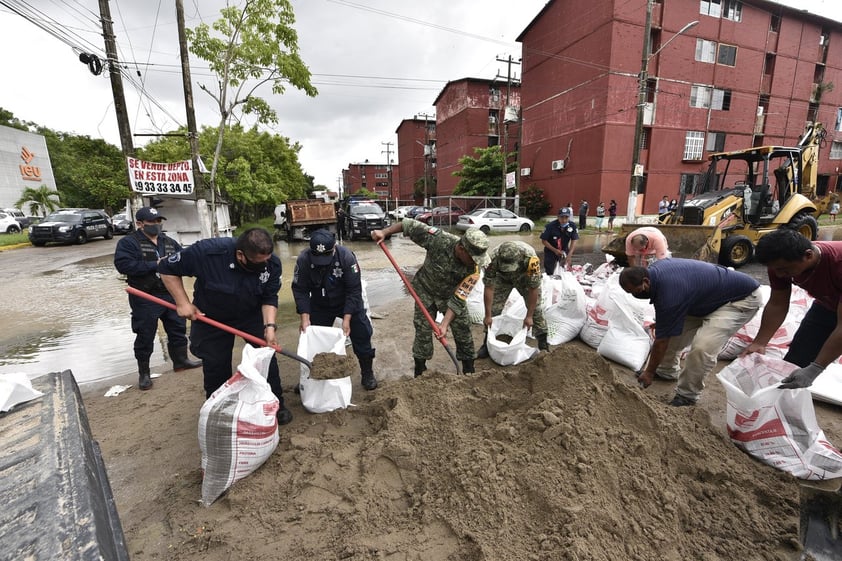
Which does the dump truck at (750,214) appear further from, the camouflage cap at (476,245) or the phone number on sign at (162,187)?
the phone number on sign at (162,187)

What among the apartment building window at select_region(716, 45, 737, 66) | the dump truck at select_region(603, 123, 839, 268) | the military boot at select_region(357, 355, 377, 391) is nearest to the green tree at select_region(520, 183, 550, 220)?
the apartment building window at select_region(716, 45, 737, 66)

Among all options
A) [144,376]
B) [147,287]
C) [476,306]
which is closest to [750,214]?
[476,306]

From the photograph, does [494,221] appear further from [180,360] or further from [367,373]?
[180,360]

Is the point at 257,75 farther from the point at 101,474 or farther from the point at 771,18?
the point at 771,18

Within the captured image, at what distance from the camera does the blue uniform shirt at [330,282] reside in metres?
2.98

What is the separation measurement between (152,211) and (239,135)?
17.2 metres

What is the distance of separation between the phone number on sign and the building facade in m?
27.8

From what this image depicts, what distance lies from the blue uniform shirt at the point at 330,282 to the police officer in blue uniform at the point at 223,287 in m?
0.34

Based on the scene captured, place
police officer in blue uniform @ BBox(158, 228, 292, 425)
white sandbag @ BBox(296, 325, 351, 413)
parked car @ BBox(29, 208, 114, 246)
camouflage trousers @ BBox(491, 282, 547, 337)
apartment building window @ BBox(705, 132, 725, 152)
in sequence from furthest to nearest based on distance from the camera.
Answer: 1. apartment building window @ BBox(705, 132, 725, 152)
2. parked car @ BBox(29, 208, 114, 246)
3. camouflage trousers @ BBox(491, 282, 547, 337)
4. white sandbag @ BBox(296, 325, 351, 413)
5. police officer in blue uniform @ BBox(158, 228, 292, 425)

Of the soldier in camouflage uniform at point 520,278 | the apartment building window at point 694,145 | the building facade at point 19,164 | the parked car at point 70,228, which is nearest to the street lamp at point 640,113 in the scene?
the apartment building window at point 694,145

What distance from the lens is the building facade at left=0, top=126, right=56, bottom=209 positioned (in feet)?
84.4

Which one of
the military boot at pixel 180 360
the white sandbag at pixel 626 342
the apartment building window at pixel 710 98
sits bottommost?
the military boot at pixel 180 360

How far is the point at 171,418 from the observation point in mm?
2814

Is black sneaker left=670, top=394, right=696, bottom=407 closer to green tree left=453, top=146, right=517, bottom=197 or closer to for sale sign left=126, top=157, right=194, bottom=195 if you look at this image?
for sale sign left=126, top=157, right=194, bottom=195
